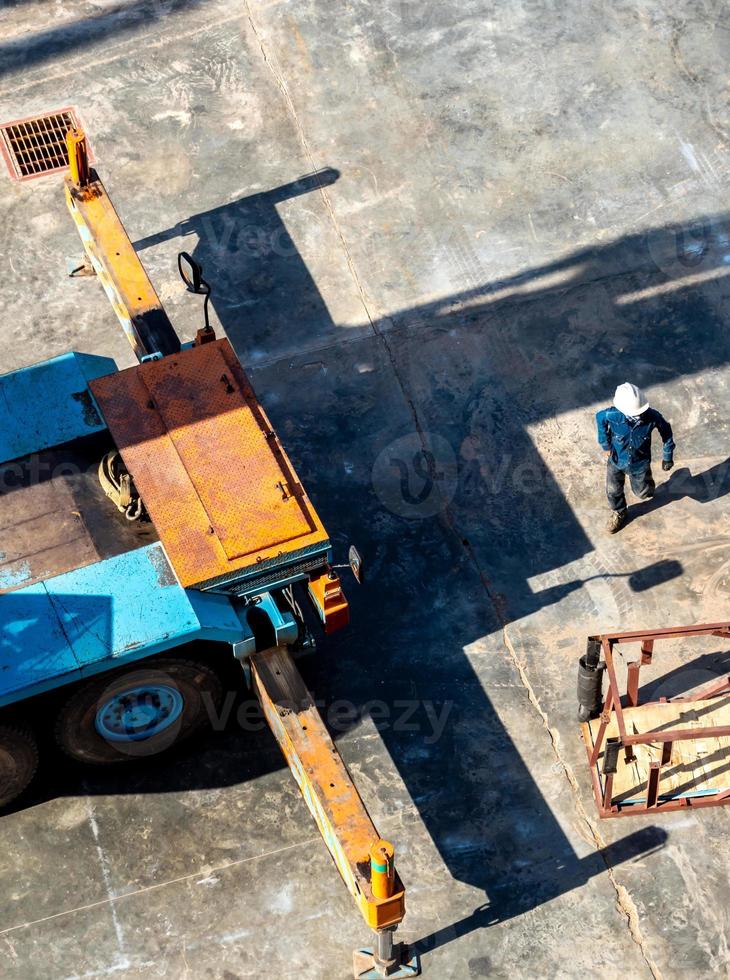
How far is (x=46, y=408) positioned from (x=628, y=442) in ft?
13.1

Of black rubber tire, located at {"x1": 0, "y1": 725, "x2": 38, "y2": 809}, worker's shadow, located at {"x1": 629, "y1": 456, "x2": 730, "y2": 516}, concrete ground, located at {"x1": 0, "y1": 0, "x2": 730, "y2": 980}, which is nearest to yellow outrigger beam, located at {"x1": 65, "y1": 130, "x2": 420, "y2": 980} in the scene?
concrete ground, located at {"x1": 0, "y1": 0, "x2": 730, "y2": 980}

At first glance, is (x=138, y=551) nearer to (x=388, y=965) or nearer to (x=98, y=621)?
(x=98, y=621)

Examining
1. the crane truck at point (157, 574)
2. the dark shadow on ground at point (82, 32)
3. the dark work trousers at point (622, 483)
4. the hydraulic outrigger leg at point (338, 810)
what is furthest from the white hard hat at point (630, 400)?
the dark shadow on ground at point (82, 32)

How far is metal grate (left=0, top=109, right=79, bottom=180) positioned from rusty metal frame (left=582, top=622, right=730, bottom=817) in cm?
704

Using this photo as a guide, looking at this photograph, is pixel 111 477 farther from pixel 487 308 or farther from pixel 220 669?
pixel 487 308

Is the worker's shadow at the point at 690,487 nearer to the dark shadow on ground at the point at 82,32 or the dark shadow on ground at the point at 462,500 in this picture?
the dark shadow on ground at the point at 462,500

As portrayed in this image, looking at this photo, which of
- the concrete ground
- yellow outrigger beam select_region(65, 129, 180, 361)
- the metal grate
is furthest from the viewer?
the metal grate

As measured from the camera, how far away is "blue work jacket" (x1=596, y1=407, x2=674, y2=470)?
898 centimetres

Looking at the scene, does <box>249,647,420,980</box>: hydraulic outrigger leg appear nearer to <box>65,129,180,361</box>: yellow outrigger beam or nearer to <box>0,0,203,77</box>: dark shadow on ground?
<box>65,129,180,361</box>: yellow outrigger beam

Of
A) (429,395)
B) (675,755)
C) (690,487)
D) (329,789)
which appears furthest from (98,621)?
(690,487)

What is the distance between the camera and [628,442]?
9.03m

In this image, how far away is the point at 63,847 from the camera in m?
8.05

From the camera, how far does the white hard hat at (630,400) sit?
8.82 metres

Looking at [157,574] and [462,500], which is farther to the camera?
[462,500]
